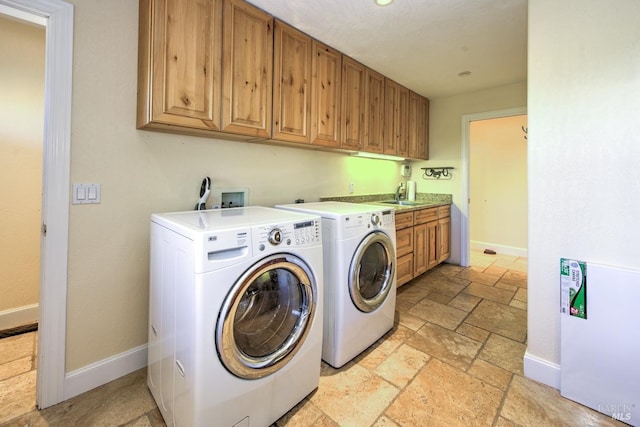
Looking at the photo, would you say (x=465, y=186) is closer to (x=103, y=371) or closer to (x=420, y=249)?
(x=420, y=249)

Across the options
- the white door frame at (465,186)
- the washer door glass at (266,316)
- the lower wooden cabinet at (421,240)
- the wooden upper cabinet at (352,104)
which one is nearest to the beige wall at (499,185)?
the white door frame at (465,186)

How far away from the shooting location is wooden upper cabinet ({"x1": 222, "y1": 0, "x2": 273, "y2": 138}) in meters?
1.76

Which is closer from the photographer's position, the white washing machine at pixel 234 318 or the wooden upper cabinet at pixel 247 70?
the white washing machine at pixel 234 318

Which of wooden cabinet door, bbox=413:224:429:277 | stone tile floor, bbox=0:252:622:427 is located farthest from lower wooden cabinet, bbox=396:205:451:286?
stone tile floor, bbox=0:252:622:427

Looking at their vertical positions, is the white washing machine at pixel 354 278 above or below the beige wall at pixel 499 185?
below

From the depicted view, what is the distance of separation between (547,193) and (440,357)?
122 cm

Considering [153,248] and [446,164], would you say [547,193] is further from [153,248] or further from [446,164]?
[446,164]

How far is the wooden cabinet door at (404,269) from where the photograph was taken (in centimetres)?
287

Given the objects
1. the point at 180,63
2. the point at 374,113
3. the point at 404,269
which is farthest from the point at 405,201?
the point at 180,63

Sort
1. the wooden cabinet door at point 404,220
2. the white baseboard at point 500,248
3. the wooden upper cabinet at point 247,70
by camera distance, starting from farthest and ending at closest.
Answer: the white baseboard at point 500,248 → the wooden cabinet door at point 404,220 → the wooden upper cabinet at point 247,70

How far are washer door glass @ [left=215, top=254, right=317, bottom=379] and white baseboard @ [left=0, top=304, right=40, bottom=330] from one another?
2138 mm

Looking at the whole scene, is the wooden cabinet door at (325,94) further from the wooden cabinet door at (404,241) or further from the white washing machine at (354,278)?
the wooden cabinet door at (404,241)

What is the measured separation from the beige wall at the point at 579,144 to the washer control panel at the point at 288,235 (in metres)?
1.31

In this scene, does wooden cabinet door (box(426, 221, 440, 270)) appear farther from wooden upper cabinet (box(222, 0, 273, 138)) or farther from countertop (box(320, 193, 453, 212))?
wooden upper cabinet (box(222, 0, 273, 138))
